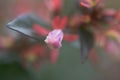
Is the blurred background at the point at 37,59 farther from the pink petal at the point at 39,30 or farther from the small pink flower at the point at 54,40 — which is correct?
the small pink flower at the point at 54,40

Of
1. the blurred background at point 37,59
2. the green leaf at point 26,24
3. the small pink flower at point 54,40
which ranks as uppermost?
the blurred background at point 37,59

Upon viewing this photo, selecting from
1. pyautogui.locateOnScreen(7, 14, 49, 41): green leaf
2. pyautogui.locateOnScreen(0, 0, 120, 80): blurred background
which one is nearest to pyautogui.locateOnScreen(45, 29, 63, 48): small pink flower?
pyautogui.locateOnScreen(7, 14, 49, 41): green leaf

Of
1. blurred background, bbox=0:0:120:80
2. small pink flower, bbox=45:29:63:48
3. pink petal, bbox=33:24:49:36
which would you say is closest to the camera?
small pink flower, bbox=45:29:63:48

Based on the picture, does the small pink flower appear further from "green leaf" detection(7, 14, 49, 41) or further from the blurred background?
the blurred background

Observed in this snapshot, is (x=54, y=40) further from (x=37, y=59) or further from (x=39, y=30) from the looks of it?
(x=37, y=59)

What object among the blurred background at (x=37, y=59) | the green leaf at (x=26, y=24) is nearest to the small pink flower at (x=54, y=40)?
the green leaf at (x=26, y=24)

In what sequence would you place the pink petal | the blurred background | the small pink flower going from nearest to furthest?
1. the small pink flower
2. the pink petal
3. the blurred background

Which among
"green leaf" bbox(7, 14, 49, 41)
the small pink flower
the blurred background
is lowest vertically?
the small pink flower

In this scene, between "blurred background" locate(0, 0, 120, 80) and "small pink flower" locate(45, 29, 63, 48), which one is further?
"blurred background" locate(0, 0, 120, 80)

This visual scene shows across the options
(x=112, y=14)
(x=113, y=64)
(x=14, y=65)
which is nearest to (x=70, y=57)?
(x=113, y=64)
